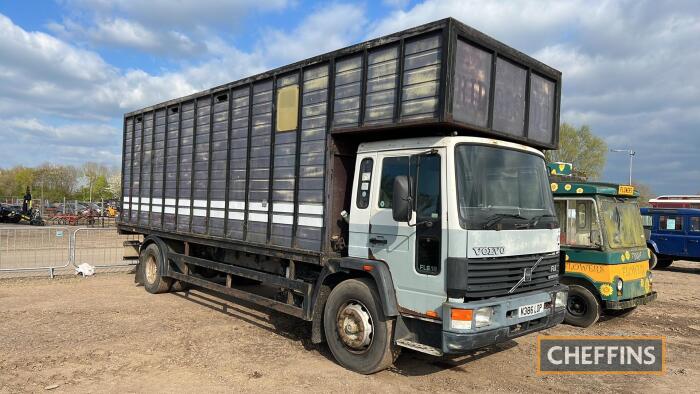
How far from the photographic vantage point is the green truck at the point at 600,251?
25.2 ft

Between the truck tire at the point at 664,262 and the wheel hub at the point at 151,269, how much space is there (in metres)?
16.4

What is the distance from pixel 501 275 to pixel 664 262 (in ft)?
51.6

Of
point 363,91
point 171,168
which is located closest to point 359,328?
→ point 363,91

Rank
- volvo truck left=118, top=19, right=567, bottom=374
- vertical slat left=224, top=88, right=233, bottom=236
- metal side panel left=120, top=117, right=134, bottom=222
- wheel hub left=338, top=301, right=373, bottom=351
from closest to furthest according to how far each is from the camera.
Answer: volvo truck left=118, top=19, right=567, bottom=374 → wheel hub left=338, top=301, right=373, bottom=351 → vertical slat left=224, top=88, right=233, bottom=236 → metal side panel left=120, top=117, right=134, bottom=222

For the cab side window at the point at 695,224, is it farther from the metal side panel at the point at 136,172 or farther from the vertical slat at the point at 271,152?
the metal side panel at the point at 136,172

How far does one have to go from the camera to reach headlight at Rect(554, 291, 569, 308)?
555 centimetres

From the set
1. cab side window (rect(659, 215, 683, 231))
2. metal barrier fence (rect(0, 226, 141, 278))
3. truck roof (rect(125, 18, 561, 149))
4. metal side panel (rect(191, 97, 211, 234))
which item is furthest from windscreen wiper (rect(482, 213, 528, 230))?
cab side window (rect(659, 215, 683, 231))

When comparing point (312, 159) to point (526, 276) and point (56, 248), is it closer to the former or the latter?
point (526, 276)

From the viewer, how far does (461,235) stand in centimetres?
462

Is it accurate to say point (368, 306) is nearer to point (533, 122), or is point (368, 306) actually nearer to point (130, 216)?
point (533, 122)

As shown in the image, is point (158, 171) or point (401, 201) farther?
point (158, 171)

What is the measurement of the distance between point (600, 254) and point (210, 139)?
6501 mm

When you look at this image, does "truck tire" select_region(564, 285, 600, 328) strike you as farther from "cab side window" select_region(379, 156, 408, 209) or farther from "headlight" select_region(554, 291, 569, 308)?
"cab side window" select_region(379, 156, 408, 209)

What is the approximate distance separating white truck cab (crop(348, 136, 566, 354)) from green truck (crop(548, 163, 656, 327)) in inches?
99.7
